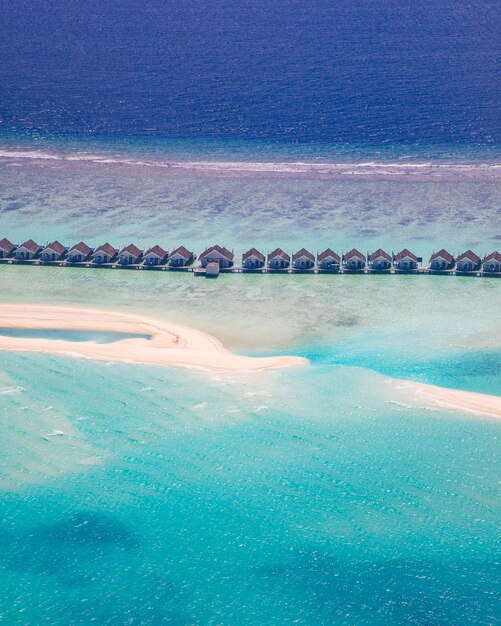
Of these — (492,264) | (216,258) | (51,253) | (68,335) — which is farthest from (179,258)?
(492,264)

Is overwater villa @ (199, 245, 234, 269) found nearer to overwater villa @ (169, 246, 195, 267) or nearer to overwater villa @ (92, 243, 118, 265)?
overwater villa @ (169, 246, 195, 267)

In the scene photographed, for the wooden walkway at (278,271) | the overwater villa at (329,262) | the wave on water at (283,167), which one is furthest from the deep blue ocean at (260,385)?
the overwater villa at (329,262)

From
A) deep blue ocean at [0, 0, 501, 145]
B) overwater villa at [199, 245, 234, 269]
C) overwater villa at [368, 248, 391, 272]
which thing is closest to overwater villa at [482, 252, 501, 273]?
overwater villa at [368, 248, 391, 272]

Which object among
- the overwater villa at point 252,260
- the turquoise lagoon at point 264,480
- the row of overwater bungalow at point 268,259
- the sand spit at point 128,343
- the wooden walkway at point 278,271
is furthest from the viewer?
the overwater villa at point 252,260

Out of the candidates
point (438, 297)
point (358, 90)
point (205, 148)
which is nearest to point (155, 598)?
point (438, 297)

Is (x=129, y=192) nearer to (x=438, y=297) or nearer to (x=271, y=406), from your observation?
(x=438, y=297)

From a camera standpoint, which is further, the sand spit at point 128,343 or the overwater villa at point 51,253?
the overwater villa at point 51,253

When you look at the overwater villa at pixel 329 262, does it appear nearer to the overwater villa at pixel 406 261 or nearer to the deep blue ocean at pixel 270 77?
the overwater villa at pixel 406 261
